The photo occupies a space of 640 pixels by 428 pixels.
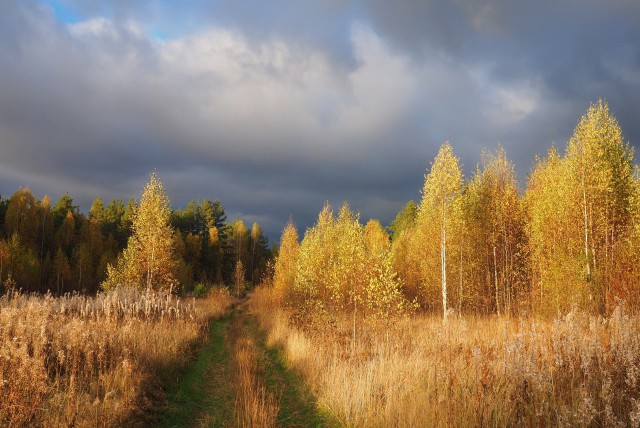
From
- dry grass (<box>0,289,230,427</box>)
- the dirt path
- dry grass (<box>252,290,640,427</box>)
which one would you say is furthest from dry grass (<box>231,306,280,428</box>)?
dry grass (<box>0,289,230,427</box>)

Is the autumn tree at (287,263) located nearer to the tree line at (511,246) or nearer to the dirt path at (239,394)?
the tree line at (511,246)

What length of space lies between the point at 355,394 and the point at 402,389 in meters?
0.84

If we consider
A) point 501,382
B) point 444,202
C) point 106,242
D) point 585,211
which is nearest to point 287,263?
point 444,202

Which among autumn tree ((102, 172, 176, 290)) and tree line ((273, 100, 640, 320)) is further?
autumn tree ((102, 172, 176, 290))

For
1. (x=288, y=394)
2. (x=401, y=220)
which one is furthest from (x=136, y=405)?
(x=401, y=220)

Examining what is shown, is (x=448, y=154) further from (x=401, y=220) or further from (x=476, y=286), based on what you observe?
(x=401, y=220)

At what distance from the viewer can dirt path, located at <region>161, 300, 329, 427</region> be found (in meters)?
7.46

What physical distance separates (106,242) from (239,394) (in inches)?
2190

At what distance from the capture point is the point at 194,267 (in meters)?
67.9

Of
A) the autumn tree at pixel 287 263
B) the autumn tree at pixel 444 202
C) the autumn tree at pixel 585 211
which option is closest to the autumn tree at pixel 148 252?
the autumn tree at pixel 287 263

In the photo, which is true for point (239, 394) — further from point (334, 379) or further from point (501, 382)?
point (501, 382)

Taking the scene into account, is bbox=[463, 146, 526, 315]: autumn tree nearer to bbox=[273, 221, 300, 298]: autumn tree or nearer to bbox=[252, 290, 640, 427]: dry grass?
bbox=[273, 221, 300, 298]: autumn tree

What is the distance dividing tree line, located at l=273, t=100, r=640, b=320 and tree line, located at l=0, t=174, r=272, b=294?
10.7 meters

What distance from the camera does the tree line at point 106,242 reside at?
87.6 ft
